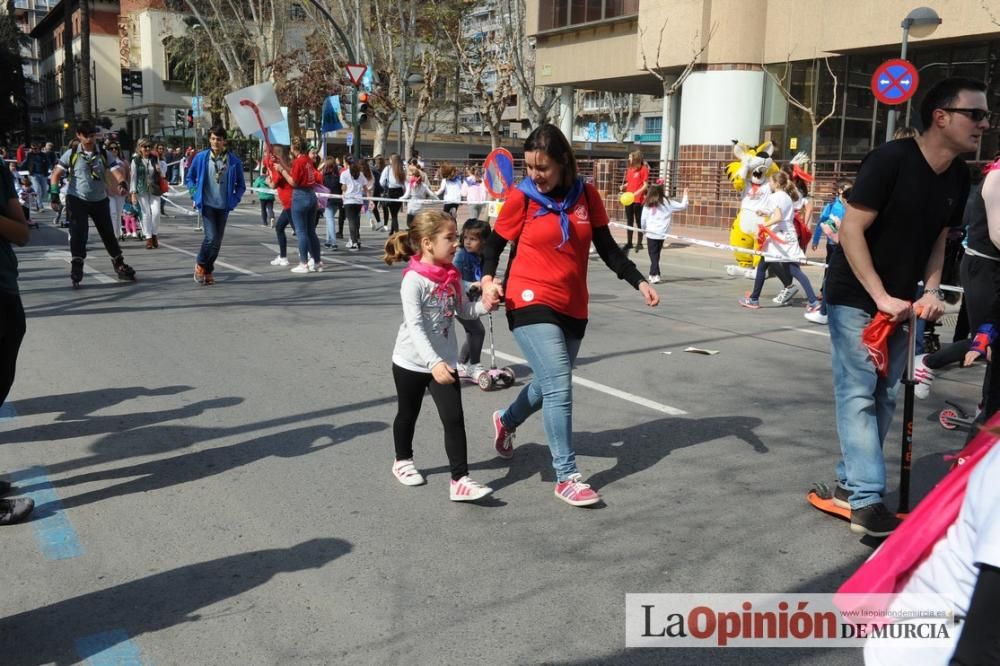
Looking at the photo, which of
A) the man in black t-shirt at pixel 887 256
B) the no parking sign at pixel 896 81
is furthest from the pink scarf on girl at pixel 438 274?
the no parking sign at pixel 896 81

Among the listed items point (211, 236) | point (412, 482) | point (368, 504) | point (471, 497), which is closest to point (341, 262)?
point (211, 236)

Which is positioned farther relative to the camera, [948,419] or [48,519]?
[948,419]

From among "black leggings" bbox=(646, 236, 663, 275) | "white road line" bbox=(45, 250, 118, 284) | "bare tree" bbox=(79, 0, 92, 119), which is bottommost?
"white road line" bbox=(45, 250, 118, 284)

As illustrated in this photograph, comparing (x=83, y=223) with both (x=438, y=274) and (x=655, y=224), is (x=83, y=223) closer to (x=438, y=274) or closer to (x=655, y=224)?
(x=655, y=224)

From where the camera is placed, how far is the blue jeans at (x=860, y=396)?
4.14 m

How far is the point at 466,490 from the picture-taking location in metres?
4.53

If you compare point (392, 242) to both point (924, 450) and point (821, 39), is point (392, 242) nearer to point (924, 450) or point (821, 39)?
point (924, 450)

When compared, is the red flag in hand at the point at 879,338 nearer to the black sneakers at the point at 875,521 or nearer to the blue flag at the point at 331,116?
the black sneakers at the point at 875,521

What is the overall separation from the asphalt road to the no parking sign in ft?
20.9

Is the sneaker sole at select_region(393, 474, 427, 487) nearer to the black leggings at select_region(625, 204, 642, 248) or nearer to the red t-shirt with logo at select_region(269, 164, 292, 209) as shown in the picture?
the red t-shirt with logo at select_region(269, 164, 292, 209)

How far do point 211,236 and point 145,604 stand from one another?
888 centimetres

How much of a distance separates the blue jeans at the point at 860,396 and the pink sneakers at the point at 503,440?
178 centimetres

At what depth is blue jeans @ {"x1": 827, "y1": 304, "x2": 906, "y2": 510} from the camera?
414 centimetres

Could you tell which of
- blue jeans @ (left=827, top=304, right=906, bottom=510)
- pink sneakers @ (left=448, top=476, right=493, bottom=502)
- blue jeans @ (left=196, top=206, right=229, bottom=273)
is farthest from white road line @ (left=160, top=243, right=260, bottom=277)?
blue jeans @ (left=827, top=304, right=906, bottom=510)
